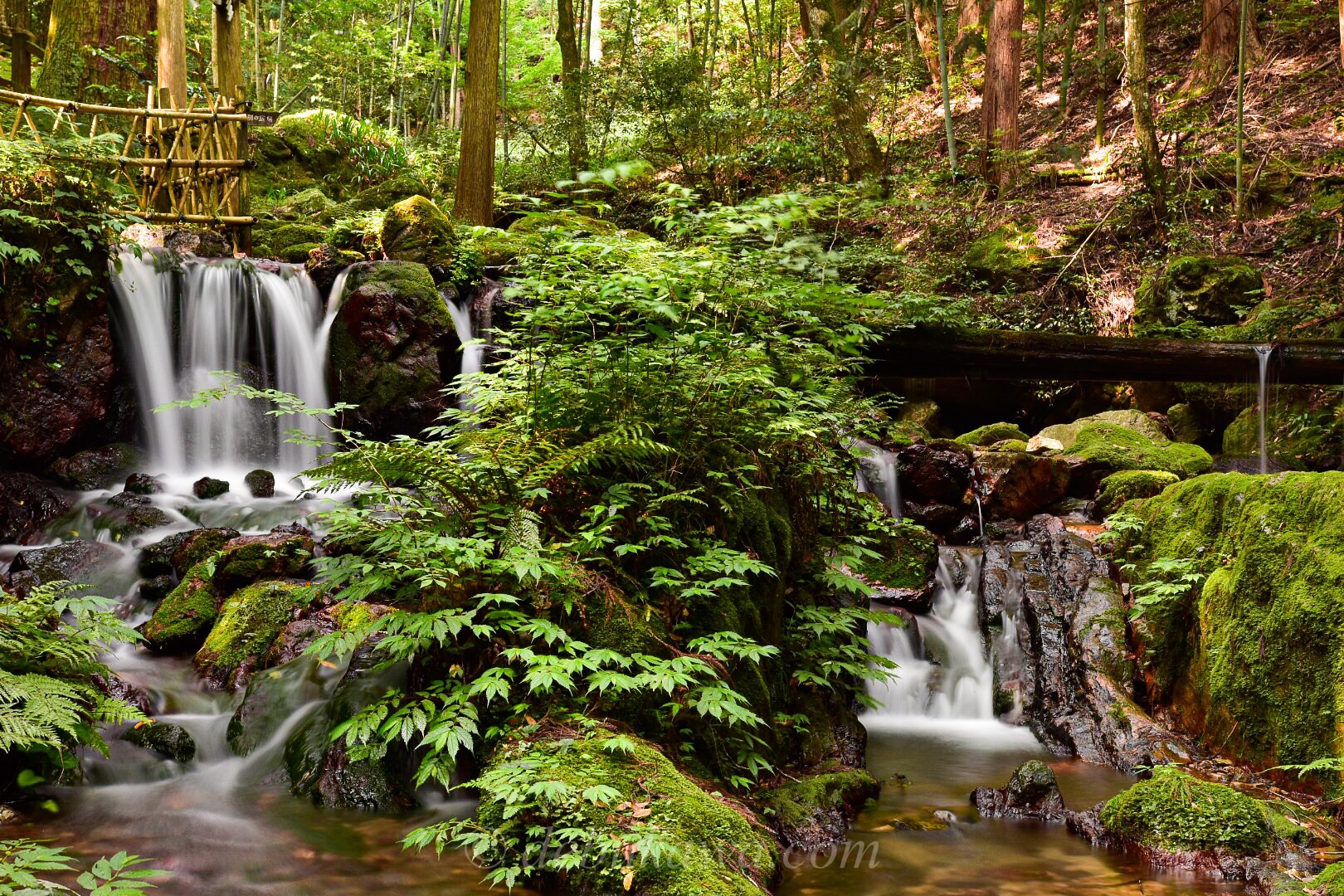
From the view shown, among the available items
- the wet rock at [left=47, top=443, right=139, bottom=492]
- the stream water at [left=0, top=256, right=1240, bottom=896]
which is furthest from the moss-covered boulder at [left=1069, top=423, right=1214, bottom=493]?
the wet rock at [left=47, top=443, right=139, bottom=492]

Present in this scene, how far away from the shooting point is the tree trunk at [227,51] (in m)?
14.0

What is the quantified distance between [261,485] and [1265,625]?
8770mm

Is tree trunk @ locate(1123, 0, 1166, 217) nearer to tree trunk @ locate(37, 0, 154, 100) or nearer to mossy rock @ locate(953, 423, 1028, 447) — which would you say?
mossy rock @ locate(953, 423, 1028, 447)

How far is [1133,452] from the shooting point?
1038 centimetres

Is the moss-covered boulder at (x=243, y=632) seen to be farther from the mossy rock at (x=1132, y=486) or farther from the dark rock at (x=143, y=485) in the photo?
the mossy rock at (x=1132, y=486)

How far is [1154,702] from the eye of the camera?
252 inches

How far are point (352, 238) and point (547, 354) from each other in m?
9.04

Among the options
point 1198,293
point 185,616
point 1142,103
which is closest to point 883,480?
point 1198,293

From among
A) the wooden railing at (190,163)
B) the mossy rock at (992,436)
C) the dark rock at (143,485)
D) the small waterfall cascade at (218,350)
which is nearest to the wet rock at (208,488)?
the dark rock at (143,485)

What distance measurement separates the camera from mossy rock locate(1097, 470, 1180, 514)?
9094mm

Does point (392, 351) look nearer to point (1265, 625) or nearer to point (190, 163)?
point (190, 163)

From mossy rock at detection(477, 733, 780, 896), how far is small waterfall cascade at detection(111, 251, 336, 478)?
7.33 m

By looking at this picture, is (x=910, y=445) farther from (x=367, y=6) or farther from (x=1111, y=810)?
(x=367, y=6)

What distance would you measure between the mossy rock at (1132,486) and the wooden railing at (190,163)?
1180 cm
